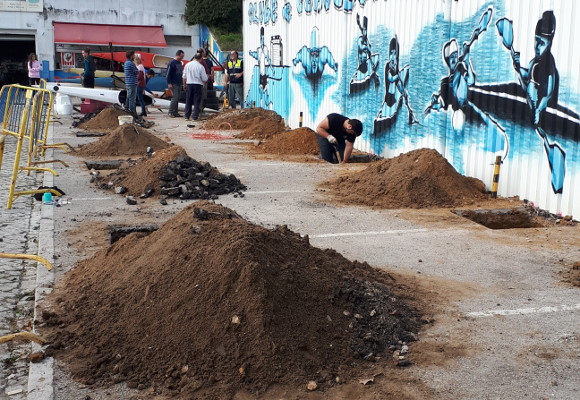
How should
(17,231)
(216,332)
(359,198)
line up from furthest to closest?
(359,198), (17,231), (216,332)

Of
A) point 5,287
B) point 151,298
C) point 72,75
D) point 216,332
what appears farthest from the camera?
point 72,75

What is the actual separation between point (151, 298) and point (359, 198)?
5.77 meters

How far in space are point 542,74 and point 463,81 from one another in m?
2.10

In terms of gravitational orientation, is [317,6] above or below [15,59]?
above

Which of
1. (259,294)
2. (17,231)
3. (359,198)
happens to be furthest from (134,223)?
(259,294)

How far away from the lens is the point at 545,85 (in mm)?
9648

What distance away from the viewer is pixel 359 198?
10672 mm

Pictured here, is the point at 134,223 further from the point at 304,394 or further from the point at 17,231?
the point at 304,394

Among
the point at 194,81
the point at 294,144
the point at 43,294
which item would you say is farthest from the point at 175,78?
the point at 43,294

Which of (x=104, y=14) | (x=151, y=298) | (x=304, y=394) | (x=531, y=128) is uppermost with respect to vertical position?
(x=104, y=14)

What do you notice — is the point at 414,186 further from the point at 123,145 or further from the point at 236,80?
the point at 236,80

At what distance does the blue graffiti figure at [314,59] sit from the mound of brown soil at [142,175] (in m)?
6.94

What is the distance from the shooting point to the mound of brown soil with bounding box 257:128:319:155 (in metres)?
16.5

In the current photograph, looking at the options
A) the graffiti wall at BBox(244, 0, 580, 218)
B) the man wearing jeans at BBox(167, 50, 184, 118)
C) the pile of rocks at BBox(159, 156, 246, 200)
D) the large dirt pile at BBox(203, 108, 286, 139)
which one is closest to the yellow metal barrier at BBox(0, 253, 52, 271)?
the pile of rocks at BBox(159, 156, 246, 200)
